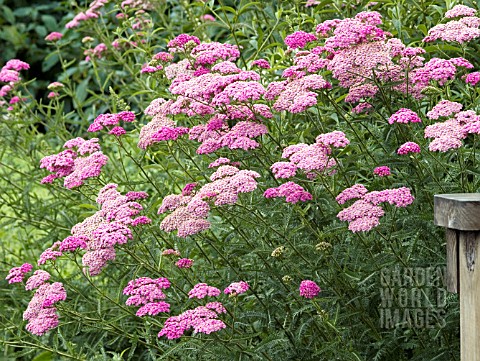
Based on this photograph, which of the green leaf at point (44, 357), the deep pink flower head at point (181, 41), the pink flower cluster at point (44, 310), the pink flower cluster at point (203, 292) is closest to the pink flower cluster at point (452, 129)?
the pink flower cluster at point (203, 292)

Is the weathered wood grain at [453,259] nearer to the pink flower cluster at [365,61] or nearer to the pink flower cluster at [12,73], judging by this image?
the pink flower cluster at [365,61]

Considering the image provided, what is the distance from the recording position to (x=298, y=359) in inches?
127

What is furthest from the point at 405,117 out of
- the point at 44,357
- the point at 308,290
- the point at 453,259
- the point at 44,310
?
the point at 44,357

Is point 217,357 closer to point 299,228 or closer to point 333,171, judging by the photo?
point 299,228

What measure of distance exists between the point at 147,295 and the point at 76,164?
785mm

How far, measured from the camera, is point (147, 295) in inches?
120

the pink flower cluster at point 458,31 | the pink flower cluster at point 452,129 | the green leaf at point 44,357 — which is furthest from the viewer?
the green leaf at point 44,357

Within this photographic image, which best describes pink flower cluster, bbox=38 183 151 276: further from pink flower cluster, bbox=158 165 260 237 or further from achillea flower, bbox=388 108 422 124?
achillea flower, bbox=388 108 422 124

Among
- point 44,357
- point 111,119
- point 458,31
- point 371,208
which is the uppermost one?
point 458,31

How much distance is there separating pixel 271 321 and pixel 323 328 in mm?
193

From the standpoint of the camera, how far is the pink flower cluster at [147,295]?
2975mm

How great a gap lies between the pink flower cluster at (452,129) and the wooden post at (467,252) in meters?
0.57

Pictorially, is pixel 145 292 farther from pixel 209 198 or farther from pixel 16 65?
pixel 16 65

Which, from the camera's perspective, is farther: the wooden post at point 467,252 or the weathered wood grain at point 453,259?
the weathered wood grain at point 453,259
